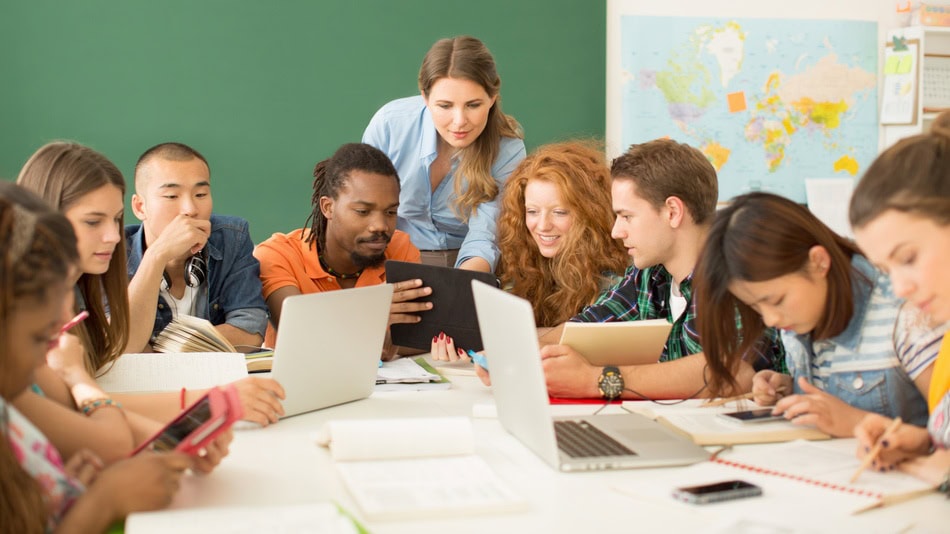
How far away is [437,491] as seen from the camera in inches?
50.9

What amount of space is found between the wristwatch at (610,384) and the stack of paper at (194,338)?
97 cm

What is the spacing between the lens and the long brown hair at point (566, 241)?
8.76 ft

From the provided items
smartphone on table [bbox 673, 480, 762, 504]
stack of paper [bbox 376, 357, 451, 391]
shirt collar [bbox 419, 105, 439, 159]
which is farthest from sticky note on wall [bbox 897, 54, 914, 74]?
smartphone on table [bbox 673, 480, 762, 504]

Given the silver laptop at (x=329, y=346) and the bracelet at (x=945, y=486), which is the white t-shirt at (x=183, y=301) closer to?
the silver laptop at (x=329, y=346)

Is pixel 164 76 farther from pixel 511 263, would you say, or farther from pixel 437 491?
pixel 437 491

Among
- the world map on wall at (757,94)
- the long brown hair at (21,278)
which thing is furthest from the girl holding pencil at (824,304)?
the world map on wall at (757,94)

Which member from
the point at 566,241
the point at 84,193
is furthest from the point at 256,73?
the point at 84,193

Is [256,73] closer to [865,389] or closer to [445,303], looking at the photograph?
[445,303]

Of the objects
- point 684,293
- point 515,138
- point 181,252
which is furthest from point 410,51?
point 684,293

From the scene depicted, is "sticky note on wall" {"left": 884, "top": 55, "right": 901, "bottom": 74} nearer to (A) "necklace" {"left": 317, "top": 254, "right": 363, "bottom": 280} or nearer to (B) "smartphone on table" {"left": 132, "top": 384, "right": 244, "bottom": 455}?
(A) "necklace" {"left": 317, "top": 254, "right": 363, "bottom": 280}

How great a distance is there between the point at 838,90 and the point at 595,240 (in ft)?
7.85

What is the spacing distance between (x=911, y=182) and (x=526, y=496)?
70cm

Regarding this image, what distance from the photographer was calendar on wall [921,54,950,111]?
Result: 174 inches

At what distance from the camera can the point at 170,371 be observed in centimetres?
203
